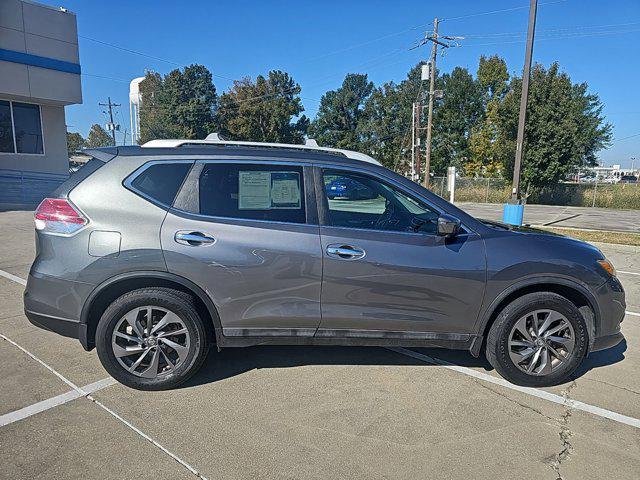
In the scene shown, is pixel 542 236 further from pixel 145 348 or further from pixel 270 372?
pixel 145 348

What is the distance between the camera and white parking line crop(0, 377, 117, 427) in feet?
9.21

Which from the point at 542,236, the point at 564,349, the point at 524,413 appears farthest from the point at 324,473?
the point at 542,236

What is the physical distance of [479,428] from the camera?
288cm

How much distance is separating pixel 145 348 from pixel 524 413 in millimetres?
2811

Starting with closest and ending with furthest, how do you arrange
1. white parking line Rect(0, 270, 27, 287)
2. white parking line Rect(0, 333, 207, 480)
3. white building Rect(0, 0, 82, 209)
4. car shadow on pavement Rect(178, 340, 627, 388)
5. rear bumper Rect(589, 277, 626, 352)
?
white parking line Rect(0, 333, 207, 480)
rear bumper Rect(589, 277, 626, 352)
car shadow on pavement Rect(178, 340, 627, 388)
white parking line Rect(0, 270, 27, 287)
white building Rect(0, 0, 82, 209)

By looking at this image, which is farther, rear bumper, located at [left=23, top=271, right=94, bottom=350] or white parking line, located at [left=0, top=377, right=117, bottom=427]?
rear bumper, located at [left=23, top=271, right=94, bottom=350]

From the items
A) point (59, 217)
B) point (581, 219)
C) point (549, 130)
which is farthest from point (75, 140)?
point (59, 217)

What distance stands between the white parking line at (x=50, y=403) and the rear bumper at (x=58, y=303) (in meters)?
0.35

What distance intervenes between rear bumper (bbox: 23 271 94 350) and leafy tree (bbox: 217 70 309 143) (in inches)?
2102

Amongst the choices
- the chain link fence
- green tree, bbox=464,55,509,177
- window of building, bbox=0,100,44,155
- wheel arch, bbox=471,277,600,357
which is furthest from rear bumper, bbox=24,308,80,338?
green tree, bbox=464,55,509,177

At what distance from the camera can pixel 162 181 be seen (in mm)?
3211

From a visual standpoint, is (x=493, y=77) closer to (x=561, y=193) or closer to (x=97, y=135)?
(x=561, y=193)

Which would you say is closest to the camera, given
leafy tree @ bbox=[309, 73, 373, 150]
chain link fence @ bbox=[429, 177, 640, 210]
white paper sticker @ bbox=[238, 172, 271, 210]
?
white paper sticker @ bbox=[238, 172, 271, 210]

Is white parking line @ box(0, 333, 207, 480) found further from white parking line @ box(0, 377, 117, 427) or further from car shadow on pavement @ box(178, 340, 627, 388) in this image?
car shadow on pavement @ box(178, 340, 627, 388)
